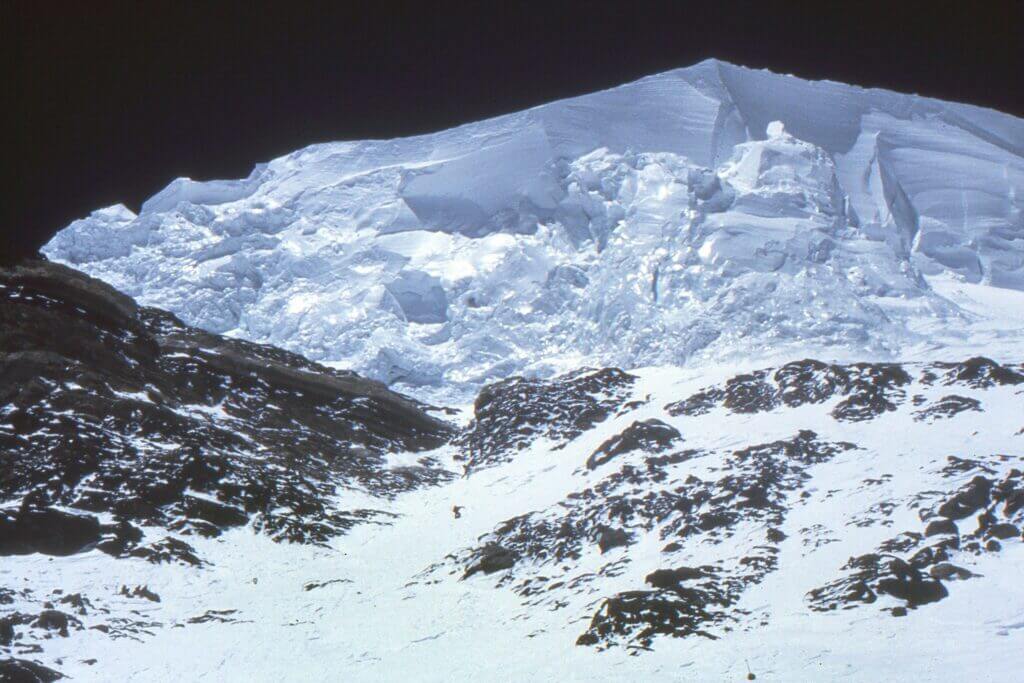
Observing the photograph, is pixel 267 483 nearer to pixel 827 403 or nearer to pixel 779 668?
pixel 827 403

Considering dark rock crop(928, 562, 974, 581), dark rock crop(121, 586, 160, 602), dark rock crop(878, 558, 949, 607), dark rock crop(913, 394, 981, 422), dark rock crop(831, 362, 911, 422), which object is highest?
dark rock crop(831, 362, 911, 422)

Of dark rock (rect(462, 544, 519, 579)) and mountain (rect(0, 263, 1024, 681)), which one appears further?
dark rock (rect(462, 544, 519, 579))

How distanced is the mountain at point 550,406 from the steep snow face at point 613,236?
38 cm

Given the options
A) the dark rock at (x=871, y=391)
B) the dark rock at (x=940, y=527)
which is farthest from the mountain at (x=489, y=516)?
the dark rock at (x=871, y=391)

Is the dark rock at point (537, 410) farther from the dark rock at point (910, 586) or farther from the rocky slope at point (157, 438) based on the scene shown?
the dark rock at point (910, 586)

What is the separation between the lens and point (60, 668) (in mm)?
56562

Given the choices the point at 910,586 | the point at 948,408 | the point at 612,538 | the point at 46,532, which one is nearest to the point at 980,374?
the point at 948,408

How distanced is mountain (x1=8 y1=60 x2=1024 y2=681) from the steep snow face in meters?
0.38

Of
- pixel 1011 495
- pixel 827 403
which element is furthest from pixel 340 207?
pixel 1011 495

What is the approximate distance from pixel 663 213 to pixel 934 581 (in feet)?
245

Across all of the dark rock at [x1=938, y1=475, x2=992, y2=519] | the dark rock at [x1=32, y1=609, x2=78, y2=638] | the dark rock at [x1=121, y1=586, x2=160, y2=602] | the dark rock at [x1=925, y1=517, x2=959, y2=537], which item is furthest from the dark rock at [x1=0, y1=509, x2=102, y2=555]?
the dark rock at [x1=938, y1=475, x2=992, y2=519]

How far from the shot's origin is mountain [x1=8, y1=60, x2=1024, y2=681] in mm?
57188

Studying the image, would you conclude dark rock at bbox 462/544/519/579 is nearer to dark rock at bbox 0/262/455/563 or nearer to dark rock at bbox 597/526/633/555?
dark rock at bbox 597/526/633/555

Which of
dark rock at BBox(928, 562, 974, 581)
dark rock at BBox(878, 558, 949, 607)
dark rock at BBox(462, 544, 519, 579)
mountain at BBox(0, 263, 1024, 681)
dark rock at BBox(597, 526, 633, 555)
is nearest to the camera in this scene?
dark rock at BBox(878, 558, 949, 607)
